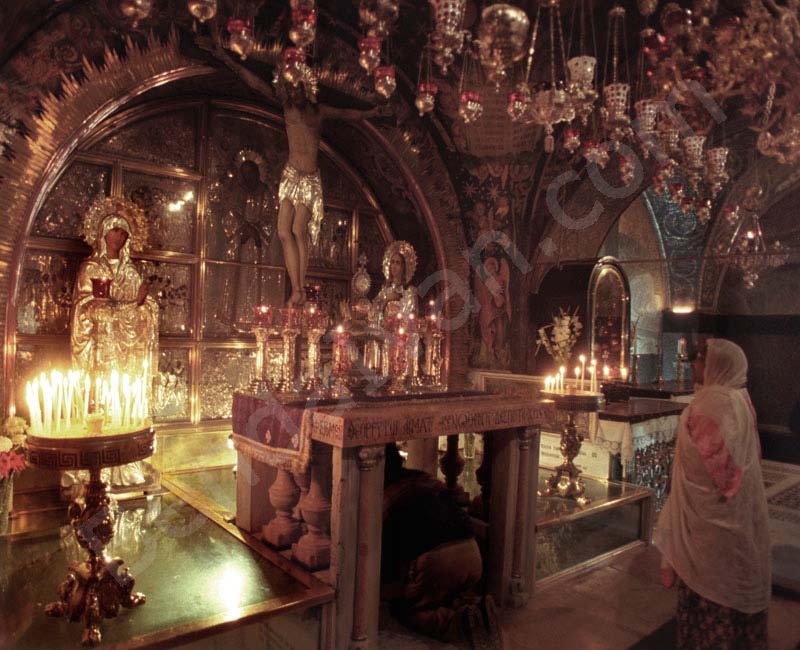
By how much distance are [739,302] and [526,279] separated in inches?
265

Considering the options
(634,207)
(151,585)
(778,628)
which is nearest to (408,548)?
(151,585)

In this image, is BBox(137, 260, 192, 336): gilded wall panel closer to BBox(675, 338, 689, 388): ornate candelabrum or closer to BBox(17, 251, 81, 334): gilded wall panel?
BBox(17, 251, 81, 334): gilded wall panel

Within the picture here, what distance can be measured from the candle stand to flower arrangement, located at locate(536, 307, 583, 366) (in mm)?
4918

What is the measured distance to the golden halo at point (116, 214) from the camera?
4.80 m

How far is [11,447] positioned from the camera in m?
3.84

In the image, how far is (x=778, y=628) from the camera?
3709mm

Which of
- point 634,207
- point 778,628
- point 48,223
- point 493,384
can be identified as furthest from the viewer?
point 634,207

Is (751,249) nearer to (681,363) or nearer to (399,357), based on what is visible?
(681,363)

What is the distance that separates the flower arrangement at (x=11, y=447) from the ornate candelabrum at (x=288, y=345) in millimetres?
1738

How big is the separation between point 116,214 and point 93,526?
310cm

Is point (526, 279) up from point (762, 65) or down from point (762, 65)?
down

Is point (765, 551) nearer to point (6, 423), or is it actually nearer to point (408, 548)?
Result: point (408, 548)

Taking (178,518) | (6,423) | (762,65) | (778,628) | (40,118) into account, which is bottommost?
(778,628)

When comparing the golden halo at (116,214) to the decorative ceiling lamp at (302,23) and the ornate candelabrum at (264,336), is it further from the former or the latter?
the decorative ceiling lamp at (302,23)
